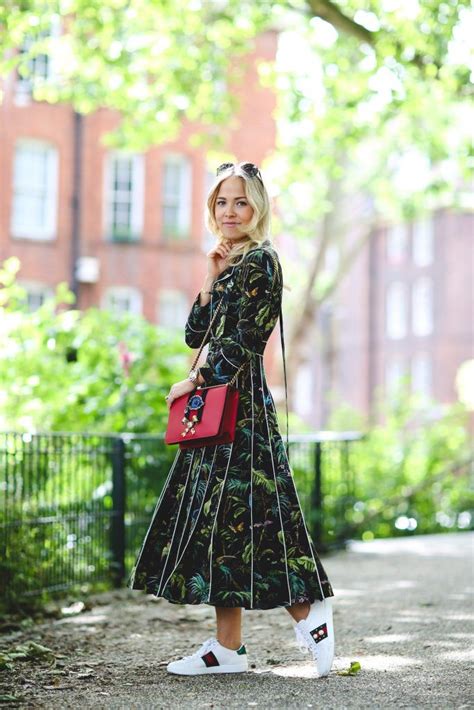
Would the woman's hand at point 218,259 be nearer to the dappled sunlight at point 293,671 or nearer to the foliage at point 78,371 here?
the dappled sunlight at point 293,671

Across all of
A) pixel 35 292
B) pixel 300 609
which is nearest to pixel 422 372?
pixel 35 292

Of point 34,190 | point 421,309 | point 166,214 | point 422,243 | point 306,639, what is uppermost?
point 422,243

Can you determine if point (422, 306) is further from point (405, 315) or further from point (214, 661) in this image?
point (214, 661)

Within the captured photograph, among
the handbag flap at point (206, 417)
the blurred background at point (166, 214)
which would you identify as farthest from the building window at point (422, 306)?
the handbag flap at point (206, 417)

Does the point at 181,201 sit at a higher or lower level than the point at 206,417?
higher

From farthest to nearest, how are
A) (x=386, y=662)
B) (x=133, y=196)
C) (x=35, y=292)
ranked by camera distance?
1. (x=133, y=196)
2. (x=35, y=292)
3. (x=386, y=662)

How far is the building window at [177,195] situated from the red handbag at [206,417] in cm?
2324

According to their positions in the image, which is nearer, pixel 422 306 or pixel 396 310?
pixel 422 306

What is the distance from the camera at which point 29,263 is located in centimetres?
2592

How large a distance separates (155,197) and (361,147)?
5.15 metres

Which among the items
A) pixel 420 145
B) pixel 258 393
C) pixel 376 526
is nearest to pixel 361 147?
pixel 420 145

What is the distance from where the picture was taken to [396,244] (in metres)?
47.3

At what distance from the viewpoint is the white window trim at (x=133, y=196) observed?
27.2 m

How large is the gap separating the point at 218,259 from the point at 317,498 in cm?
643
